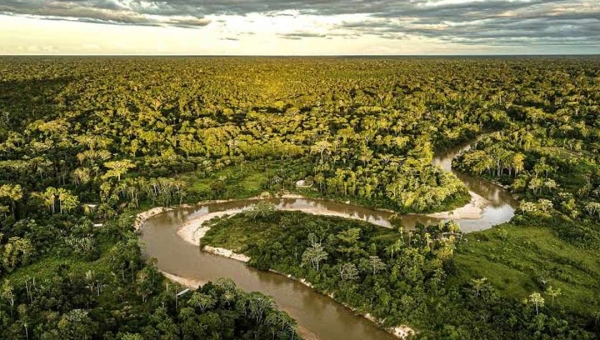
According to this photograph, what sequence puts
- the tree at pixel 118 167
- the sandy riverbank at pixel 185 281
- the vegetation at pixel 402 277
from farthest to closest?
1. the tree at pixel 118 167
2. the sandy riverbank at pixel 185 281
3. the vegetation at pixel 402 277

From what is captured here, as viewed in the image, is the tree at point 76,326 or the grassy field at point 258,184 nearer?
the tree at point 76,326

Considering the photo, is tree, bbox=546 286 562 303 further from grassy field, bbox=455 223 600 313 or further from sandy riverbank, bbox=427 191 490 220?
sandy riverbank, bbox=427 191 490 220

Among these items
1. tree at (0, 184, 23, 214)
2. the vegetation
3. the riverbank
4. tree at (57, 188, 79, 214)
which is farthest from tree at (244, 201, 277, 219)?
tree at (0, 184, 23, 214)

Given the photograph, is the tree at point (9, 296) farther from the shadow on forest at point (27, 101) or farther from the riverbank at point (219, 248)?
the shadow on forest at point (27, 101)

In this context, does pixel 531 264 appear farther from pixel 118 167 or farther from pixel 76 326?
pixel 118 167

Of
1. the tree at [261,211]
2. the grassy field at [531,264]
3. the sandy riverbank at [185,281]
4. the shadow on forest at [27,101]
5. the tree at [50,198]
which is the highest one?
the shadow on forest at [27,101]

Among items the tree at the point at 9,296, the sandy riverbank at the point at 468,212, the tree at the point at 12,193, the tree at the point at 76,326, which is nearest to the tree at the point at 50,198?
the tree at the point at 12,193
